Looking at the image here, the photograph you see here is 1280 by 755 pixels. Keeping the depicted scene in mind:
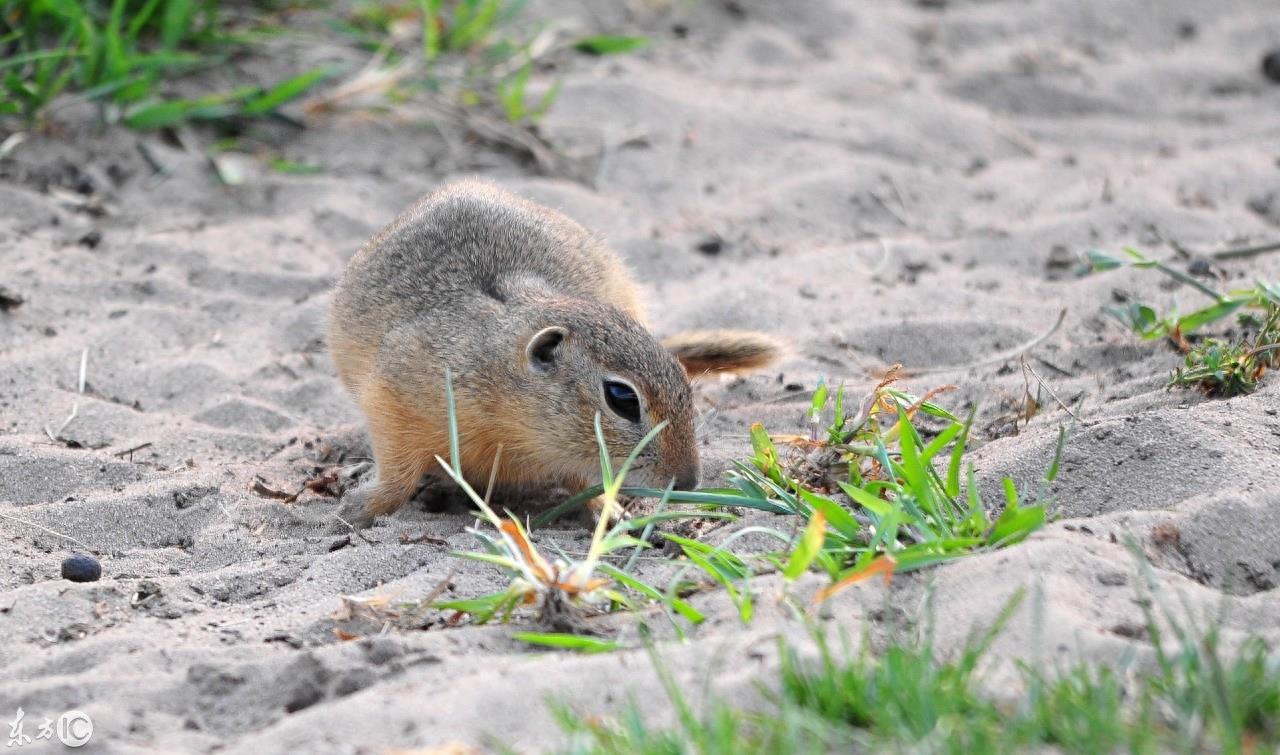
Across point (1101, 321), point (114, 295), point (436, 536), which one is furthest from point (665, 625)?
point (114, 295)

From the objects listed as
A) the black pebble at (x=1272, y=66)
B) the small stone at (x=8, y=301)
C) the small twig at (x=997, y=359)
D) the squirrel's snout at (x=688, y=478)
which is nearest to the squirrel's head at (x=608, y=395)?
the squirrel's snout at (x=688, y=478)

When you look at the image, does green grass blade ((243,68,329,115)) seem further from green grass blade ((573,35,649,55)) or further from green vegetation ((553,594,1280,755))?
green vegetation ((553,594,1280,755))

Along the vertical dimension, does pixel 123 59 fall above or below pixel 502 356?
above

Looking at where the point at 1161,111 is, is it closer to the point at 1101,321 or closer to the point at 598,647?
the point at 1101,321

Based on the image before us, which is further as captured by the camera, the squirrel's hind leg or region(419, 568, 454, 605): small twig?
the squirrel's hind leg

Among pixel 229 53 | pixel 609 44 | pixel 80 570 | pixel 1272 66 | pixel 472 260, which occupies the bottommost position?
pixel 80 570

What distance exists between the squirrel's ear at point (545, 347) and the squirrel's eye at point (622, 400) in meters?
0.21

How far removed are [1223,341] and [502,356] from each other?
231 cm

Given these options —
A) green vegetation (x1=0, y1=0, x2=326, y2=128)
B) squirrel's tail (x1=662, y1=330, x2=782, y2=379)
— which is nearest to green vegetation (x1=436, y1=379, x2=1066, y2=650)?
squirrel's tail (x1=662, y1=330, x2=782, y2=379)

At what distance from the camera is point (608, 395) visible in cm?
380

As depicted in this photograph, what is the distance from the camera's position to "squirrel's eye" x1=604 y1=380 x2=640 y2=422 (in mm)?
3764

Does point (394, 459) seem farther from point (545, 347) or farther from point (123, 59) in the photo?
point (123, 59)

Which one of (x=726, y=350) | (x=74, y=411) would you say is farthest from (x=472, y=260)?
(x=74, y=411)

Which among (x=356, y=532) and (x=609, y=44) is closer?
(x=356, y=532)
